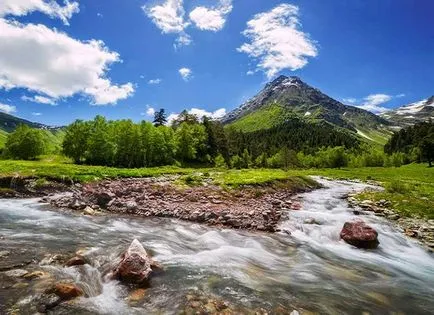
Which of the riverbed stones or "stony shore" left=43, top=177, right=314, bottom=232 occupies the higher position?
"stony shore" left=43, top=177, right=314, bottom=232

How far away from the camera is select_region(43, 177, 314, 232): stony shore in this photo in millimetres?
22734

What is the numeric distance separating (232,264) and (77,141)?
254 feet

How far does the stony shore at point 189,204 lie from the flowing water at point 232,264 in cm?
129

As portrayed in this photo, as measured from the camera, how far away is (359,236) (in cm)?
1948

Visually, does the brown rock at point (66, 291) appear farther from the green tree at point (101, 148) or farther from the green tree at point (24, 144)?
the green tree at point (24, 144)

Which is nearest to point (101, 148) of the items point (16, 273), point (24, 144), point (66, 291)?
point (24, 144)

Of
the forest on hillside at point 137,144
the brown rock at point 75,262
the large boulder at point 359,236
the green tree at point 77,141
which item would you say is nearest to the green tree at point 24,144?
the forest on hillside at point 137,144

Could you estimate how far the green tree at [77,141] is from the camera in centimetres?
8400

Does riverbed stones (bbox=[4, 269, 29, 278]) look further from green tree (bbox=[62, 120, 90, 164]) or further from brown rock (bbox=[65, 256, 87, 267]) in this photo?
green tree (bbox=[62, 120, 90, 164])

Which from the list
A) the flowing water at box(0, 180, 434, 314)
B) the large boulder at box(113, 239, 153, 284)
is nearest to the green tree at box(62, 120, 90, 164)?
the flowing water at box(0, 180, 434, 314)

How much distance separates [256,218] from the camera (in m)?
22.8

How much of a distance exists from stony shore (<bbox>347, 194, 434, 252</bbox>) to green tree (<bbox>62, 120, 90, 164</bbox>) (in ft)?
218

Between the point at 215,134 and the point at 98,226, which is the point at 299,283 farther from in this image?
the point at 215,134

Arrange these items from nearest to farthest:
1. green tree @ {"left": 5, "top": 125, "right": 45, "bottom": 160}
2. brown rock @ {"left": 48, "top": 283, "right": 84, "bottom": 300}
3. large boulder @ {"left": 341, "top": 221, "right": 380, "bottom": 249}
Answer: brown rock @ {"left": 48, "top": 283, "right": 84, "bottom": 300} → large boulder @ {"left": 341, "top": 221, "right": 380, "bottom": 249} → green tree @ {"left": 5, "top": 125, "right": 45, "bottom": 160}
